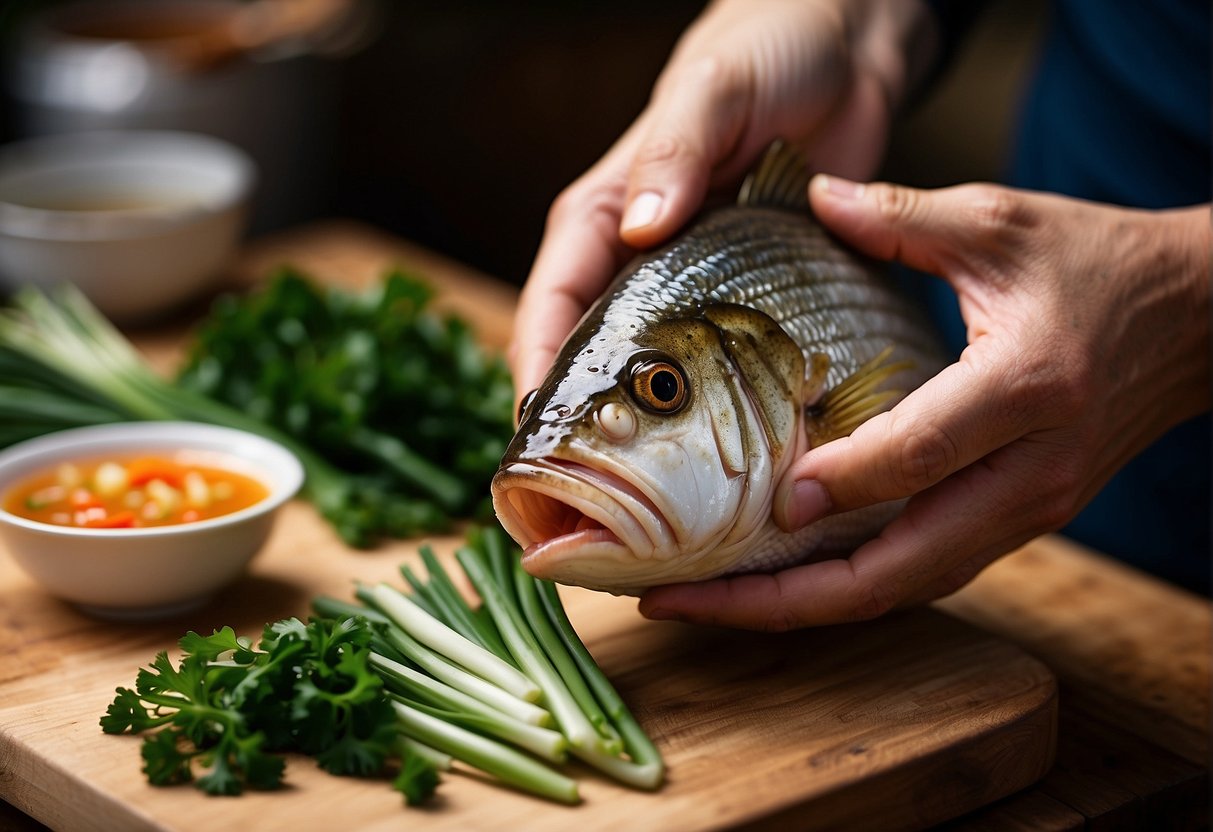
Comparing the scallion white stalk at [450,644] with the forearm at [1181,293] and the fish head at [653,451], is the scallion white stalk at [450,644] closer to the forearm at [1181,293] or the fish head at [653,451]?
the fish head at [653,451]

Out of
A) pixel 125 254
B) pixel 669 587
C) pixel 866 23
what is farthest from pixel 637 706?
pixel 125 254

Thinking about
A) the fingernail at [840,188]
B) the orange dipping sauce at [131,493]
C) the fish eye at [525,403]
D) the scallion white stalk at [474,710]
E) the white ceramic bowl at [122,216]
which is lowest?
the white ceramic bowl at [122,216]

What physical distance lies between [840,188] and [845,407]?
404 mm

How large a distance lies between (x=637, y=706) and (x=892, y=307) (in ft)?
2.44

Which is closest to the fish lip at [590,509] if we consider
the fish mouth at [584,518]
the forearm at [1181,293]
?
the fish mouth at [584,518]

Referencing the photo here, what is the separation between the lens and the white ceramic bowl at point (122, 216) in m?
3.39

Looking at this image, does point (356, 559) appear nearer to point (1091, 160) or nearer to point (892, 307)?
point (892, 307)

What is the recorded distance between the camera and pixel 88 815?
1.64 m

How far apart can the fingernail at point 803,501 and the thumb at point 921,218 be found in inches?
17.9

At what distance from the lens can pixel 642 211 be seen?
6.69ft

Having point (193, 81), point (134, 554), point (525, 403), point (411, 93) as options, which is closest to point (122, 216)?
point (193, 81)

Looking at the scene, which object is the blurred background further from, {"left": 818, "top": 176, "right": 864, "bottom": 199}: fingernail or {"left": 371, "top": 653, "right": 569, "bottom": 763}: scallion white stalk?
{"left": 371, "top": 653, "right": 569, "bottom": 763}: scallion white stalk

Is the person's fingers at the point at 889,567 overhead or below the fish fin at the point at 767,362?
below

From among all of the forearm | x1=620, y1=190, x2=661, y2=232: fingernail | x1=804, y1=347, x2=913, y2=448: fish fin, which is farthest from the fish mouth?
the forearm
